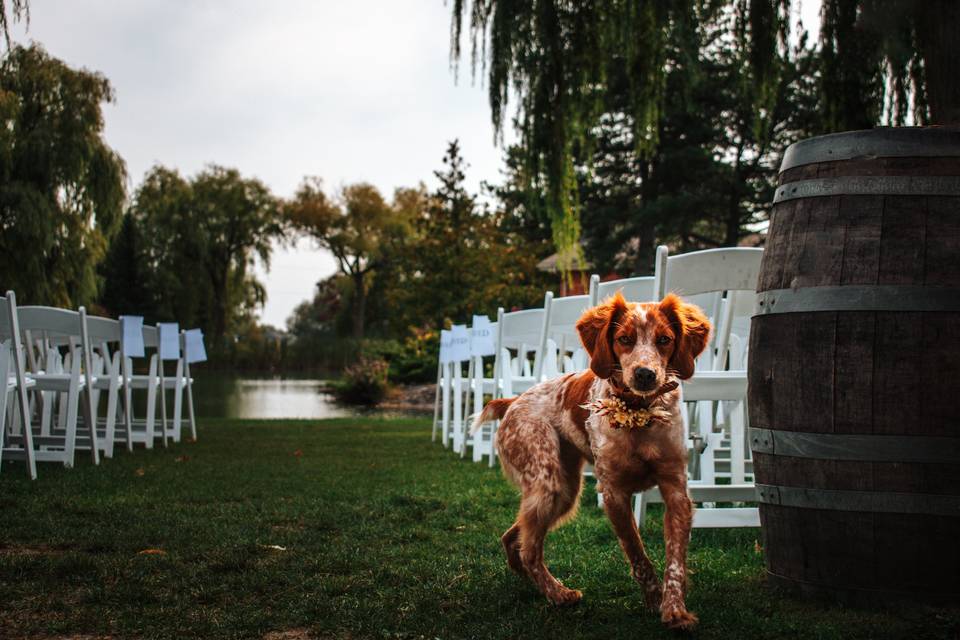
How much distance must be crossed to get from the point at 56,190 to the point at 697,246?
18.7m

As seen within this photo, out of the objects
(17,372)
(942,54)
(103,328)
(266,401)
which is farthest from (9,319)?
(266,401)

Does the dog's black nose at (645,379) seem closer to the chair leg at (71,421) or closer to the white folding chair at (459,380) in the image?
the chair leg at (71,421)

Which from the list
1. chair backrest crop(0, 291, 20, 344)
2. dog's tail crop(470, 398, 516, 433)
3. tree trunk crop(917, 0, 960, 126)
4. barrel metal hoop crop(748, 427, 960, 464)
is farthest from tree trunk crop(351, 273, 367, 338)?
barrel metal hoop crop(748, 427, 960, 464)

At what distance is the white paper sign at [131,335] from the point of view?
22.7ft

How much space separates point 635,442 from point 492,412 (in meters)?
0.72

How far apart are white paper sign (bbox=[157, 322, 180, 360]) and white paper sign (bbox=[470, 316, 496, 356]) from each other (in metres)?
2.68

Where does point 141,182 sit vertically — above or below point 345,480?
above

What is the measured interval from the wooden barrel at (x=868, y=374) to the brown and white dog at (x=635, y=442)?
0.32m

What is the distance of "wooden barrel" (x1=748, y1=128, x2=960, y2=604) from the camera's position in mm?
2531

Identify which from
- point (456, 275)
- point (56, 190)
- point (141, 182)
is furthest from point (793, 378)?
point (141, 182)

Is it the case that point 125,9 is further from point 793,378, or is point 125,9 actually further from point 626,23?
point 793,378

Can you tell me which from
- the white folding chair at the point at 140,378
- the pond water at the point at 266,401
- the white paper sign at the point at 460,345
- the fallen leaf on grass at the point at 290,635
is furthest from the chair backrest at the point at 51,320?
the pond water at the point at 266,401

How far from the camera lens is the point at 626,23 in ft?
19.9

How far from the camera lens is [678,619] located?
2.45m
